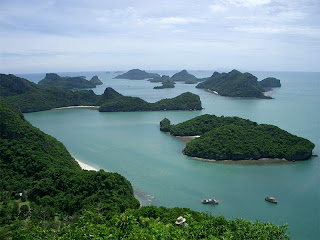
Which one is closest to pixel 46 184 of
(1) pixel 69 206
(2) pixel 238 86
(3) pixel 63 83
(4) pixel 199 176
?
(1) pixel 69 206

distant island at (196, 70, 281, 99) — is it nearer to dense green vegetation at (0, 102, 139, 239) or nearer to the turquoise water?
the turquoise water

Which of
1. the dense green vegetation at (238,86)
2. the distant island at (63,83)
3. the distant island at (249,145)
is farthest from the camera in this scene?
the distant island at (63,83)

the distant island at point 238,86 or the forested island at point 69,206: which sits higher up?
the distant island at point 238,86

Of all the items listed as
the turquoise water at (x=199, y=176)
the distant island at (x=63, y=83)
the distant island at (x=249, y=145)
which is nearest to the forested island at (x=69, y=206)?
the turquoise water at (x=199, y=176)

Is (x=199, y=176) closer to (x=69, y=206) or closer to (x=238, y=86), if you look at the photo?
(x=69, y=206)

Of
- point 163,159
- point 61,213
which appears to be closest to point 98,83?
point 163,159

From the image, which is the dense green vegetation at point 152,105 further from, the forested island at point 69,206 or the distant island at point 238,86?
the forested island at point 69,206

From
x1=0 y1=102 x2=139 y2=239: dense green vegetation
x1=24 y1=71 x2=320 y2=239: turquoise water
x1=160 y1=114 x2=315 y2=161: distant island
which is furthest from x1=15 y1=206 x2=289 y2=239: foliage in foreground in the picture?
x1=160 y1=114 x2=315 y2=161: distant island
